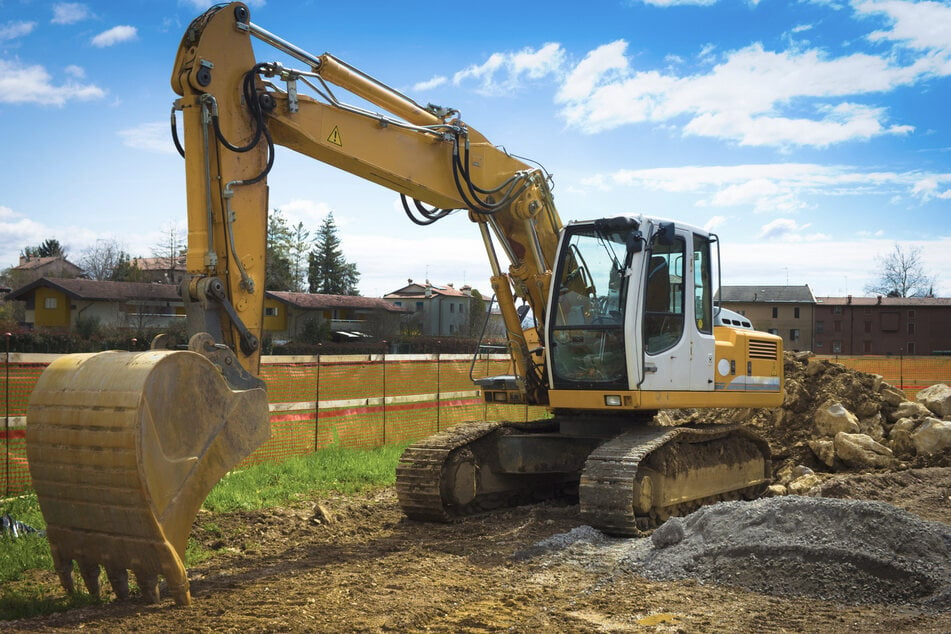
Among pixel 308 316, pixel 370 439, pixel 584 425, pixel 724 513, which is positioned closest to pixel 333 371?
pixel 370 439

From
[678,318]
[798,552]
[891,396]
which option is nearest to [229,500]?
[678,318]

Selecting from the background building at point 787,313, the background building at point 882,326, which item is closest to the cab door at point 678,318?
the background building at point 787,313

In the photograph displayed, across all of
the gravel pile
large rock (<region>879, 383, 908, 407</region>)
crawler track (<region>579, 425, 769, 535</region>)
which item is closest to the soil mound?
the gravel pile

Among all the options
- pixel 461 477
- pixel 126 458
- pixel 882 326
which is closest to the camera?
pixel 126 458

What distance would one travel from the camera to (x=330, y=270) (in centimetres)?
7375

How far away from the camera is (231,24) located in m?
6.43

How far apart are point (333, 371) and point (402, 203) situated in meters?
5.94

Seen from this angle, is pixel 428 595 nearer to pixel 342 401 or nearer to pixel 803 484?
pixel 803 484

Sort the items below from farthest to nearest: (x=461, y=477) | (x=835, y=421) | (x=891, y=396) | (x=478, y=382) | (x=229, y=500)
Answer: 1. (x=891, y=396)
2. (x=835, y=421)
3. (x=478, y=382)
4. (x=229, y=500)
5. (x=461, y=477)

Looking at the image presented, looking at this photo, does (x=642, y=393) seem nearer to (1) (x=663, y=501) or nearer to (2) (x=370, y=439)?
(1) (x=663, y=501)

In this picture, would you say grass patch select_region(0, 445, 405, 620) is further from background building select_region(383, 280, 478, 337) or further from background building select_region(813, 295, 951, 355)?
background building select_region(813, 295, 951, 355)

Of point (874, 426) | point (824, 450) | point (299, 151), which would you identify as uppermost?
point (299, 151)

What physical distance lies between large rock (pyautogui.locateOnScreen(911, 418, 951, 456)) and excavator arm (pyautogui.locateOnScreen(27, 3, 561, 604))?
7595mm

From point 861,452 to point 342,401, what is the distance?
25.1 ft
